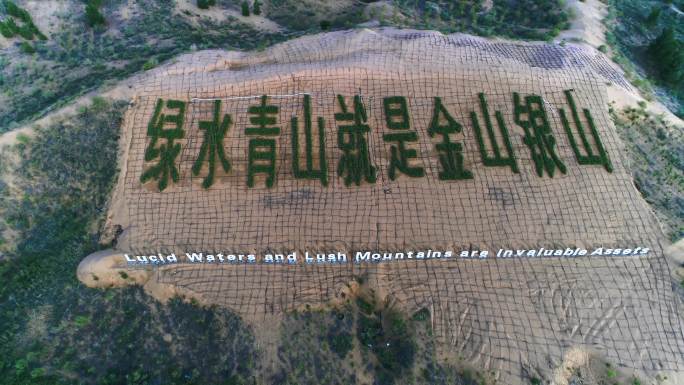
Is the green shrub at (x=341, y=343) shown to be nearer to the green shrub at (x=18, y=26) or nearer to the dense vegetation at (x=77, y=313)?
the dense vegetation at (x=77, y=313)

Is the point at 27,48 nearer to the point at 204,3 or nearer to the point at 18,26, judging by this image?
the point at 18,26

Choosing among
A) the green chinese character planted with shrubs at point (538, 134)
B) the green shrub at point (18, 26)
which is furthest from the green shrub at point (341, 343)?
the green shrub at point (18, 26)

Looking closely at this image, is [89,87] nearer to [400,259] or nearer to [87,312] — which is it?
[87,312]

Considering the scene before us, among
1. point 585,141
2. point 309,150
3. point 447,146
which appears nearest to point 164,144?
point 309,150

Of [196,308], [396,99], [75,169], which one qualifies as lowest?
[196,308]

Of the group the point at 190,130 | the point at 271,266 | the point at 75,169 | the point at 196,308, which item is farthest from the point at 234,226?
the point at 75,169

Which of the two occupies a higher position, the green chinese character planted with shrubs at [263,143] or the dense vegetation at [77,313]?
the green chinese character planted with shrubs at [263,143]
